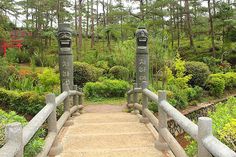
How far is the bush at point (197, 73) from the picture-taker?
12.9 m

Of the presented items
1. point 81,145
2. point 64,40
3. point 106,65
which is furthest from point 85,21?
point 81,145

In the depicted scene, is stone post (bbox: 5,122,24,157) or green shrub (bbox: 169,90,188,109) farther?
green shrub (bbox: 169,90,188,109)

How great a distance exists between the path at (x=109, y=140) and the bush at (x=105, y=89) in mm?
5513

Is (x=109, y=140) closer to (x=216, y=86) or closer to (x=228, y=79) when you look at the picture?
(x=216, y=86)

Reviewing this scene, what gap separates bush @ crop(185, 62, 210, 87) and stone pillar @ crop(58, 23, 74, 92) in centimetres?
559

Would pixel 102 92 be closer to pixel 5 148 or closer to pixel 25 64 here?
pixel 5 148

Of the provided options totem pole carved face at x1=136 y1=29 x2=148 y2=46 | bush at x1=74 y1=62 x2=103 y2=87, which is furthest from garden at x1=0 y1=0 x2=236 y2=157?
totem pole carved face at x1=136 y1=29 x2=148 y2=46

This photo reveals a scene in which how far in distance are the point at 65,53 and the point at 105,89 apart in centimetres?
352

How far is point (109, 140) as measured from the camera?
529 centimetres

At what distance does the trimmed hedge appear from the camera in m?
8.30

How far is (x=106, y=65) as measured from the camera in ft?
60.2

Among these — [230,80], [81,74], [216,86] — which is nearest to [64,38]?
[81,74]

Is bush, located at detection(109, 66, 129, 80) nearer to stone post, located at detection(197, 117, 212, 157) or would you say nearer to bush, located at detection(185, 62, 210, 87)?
bush, located at detection(185, 62, 210, 87)

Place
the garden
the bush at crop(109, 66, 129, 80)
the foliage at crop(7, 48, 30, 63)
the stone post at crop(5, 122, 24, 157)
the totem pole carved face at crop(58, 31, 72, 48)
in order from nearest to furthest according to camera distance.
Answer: the stone post at crop(5, 122, 24, 157)
the garden
the totem pole carved face at crop(58, 31, 72, 48)
the bush at crop(109, 66, 129, 80)
the foliage at crop(7, 48, 30, 63)
